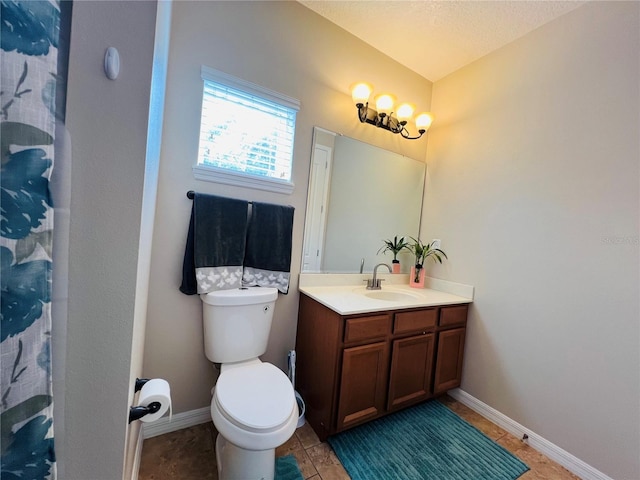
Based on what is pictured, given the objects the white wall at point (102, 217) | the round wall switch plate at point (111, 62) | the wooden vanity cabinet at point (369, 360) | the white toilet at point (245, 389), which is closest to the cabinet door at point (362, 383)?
the wooden vanity cabinet at point (369, 360)

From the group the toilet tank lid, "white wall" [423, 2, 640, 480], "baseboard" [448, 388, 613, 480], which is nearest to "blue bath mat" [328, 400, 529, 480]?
"baseboard" [448, 388, 613, 480]

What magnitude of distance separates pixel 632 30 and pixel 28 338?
2505mm

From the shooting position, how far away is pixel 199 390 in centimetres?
154

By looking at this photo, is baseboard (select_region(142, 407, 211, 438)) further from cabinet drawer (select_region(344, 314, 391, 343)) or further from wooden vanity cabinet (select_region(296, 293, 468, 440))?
cabinet drawer (select_region(344, 314, 391, 343))

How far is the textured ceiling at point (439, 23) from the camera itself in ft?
5.08

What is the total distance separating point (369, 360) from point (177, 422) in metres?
1.16

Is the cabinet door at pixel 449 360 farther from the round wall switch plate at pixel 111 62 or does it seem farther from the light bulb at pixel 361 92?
the round wall switch plate at pixel 111 62

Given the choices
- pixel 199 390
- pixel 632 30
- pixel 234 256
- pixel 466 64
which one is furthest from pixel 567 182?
pixel 199 390

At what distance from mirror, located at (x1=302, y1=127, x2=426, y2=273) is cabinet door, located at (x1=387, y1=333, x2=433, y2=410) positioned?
659 mm

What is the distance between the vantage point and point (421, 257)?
7.23ft

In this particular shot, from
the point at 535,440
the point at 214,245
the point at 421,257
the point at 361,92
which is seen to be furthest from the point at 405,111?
the point at 535,440

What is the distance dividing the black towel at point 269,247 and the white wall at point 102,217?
102 centimetres

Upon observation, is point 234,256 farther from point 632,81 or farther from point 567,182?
point 632,81

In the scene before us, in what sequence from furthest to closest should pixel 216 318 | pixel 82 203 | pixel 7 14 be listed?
pixel 216 318 < pixel 82 203 < pixel 7 14
